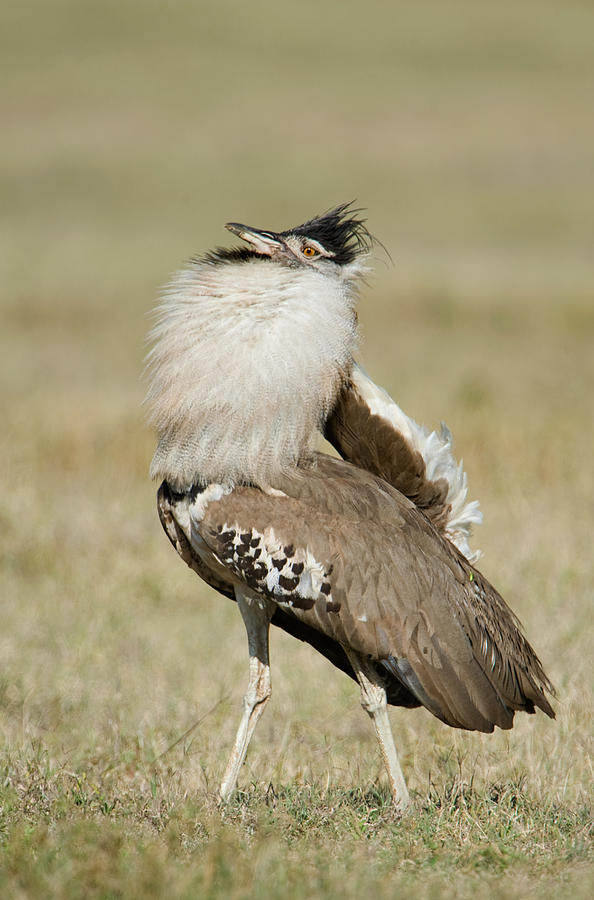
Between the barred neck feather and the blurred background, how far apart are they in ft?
1.37

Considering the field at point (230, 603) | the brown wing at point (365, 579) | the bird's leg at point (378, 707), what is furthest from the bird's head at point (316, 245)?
the field at point (230, 603)

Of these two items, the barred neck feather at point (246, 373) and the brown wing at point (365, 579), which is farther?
the barred neck feather at point (246, 373)

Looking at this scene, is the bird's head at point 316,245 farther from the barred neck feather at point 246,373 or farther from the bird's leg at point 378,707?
the bird's leg at point 378,707

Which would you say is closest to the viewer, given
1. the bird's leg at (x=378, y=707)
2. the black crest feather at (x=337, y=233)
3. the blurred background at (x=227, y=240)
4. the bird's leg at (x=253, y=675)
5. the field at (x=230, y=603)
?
the field at (x=230, y=603)

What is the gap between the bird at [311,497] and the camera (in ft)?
12.8

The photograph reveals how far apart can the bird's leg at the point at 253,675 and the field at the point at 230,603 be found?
0.69 feet

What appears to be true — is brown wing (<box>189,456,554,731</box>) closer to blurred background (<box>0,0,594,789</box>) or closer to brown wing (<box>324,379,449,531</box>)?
brown wing (<box>324,379,449,531</box>)

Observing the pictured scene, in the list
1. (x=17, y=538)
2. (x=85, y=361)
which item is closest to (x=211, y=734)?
(x=17, y=538)

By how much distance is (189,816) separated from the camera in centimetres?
358

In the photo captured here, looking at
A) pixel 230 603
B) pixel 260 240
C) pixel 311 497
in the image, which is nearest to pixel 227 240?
pixel 230 603

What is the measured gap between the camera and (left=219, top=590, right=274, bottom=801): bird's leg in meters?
4.12

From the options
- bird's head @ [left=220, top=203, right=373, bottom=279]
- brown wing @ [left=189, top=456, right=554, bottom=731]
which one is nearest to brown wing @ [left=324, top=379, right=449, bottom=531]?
brown wing @ [left=189, top=456, right=554, bottom=731]

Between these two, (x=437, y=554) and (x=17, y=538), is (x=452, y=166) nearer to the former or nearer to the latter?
(x=17, y=538)

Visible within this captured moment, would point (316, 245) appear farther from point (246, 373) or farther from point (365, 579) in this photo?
point (365, 579)
